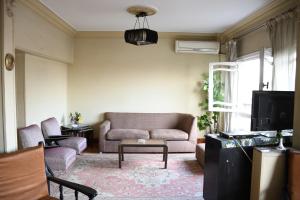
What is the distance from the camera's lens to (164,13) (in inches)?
156

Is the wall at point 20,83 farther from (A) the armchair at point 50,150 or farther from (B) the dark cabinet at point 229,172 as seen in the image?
(B) the dark cabinet at point 229,172

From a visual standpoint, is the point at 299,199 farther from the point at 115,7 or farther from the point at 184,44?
the point at 184,44

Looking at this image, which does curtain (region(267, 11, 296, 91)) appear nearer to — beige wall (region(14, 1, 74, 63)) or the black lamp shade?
the black lamp shade

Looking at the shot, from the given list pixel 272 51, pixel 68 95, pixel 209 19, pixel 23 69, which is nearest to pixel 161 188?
pixel 272 51

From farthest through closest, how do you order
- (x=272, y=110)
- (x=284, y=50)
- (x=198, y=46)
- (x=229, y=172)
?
(x=198, y=46) < (x=284, y=50) < (x=229, y=172) < (x=272, y=110)

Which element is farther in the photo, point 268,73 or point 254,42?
point 254,42

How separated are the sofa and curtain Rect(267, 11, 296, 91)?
6.85 ft

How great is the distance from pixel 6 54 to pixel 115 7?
1749 mm

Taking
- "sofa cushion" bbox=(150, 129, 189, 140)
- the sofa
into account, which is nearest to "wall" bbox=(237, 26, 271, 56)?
the sofa

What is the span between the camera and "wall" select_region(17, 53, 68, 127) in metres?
3.72

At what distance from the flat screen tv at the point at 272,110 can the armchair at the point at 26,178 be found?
5.54 ft

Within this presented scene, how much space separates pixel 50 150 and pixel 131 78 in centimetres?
252

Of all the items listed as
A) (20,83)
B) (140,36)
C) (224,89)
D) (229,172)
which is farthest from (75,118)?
(229,172)

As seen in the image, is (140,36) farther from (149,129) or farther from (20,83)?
(149,129)
